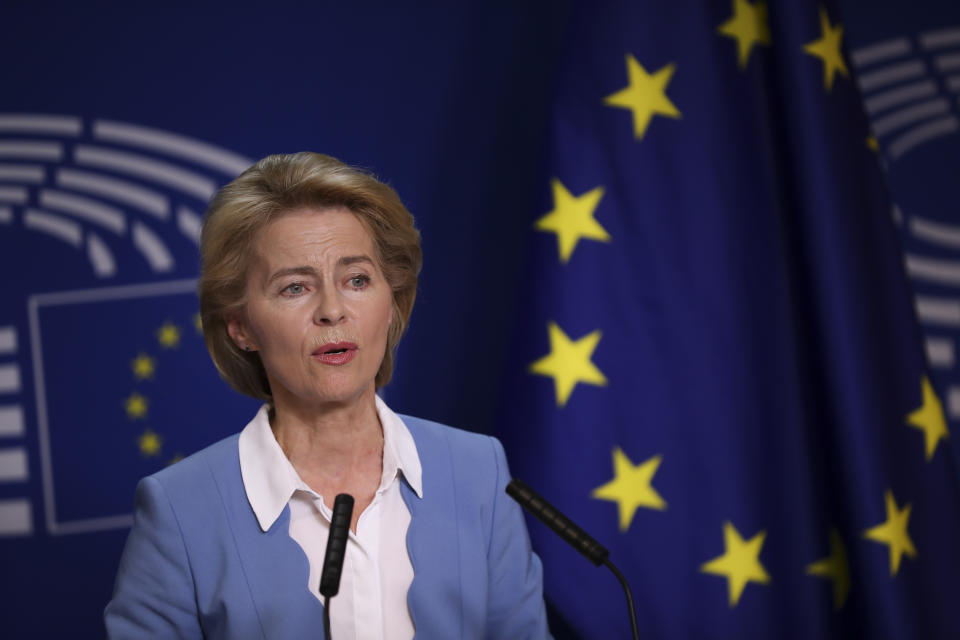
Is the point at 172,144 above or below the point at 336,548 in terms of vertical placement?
above

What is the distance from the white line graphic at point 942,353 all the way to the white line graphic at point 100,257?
2.02 metres

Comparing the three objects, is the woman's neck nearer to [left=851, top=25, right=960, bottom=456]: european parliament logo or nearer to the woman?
the woman

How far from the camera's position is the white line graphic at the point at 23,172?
2068 mm

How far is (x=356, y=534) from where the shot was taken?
1449mm

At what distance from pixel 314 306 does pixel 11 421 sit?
1045mm

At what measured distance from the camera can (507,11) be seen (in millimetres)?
2289

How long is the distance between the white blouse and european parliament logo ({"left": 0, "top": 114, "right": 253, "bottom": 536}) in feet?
2.28

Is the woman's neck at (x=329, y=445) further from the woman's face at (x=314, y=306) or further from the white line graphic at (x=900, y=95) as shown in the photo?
the white line graphic at (x=900, y=95)

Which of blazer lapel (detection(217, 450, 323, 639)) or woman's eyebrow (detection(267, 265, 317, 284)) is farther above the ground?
woman's eyebrow (detection(267, 265, 317, 284))

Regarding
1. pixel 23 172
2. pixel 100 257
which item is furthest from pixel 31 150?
pixel 100 257

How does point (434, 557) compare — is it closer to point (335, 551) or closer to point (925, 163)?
point (335, 551)

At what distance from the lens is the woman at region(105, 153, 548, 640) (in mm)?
1381

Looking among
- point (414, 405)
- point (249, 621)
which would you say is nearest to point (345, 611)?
point (249, 621)

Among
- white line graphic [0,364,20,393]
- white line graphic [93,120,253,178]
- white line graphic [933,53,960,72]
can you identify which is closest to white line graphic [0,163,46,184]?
white line graphic [93,120,253,178]
